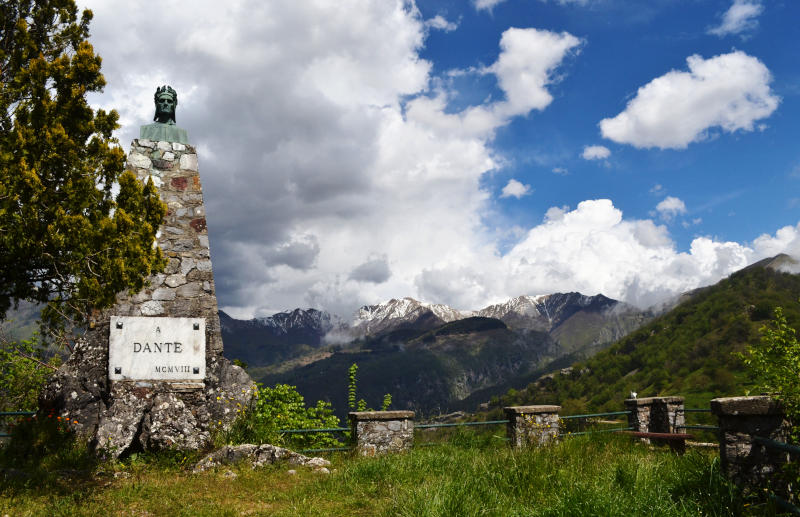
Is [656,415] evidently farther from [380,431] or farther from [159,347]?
[159,347]

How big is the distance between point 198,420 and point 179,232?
4.03 m

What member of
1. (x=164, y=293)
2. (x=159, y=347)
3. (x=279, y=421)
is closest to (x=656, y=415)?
(x=279, y=421)

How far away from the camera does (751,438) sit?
4.74 meters

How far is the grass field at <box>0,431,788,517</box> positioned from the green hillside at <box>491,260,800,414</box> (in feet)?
288

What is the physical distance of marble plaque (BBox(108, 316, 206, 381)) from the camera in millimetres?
8633

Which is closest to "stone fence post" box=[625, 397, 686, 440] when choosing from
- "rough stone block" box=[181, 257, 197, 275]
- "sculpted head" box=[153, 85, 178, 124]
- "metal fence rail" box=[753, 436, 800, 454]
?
"metal fence rail" box=[753, 436, 800, 454]

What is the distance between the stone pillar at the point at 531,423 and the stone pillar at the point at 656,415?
117 inches

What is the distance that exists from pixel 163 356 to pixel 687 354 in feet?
436

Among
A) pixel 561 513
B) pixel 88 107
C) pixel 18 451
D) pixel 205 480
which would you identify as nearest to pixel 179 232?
pixel 88 107

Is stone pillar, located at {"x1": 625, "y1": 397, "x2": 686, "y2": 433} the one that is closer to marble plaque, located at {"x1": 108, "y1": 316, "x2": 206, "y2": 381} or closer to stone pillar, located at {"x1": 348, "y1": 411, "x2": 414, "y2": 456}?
stone pillar, located at {"x1": 348, "y1": 411, "x2": 414, "y2": 456}

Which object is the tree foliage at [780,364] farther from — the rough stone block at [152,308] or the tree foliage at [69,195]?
the rough stone block at [152,308]

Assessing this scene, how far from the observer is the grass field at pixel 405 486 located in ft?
15.5

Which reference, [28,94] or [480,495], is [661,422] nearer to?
[480,495]

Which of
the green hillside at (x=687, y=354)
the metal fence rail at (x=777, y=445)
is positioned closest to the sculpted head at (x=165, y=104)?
the metal fence rail at (x=777, y=445)
